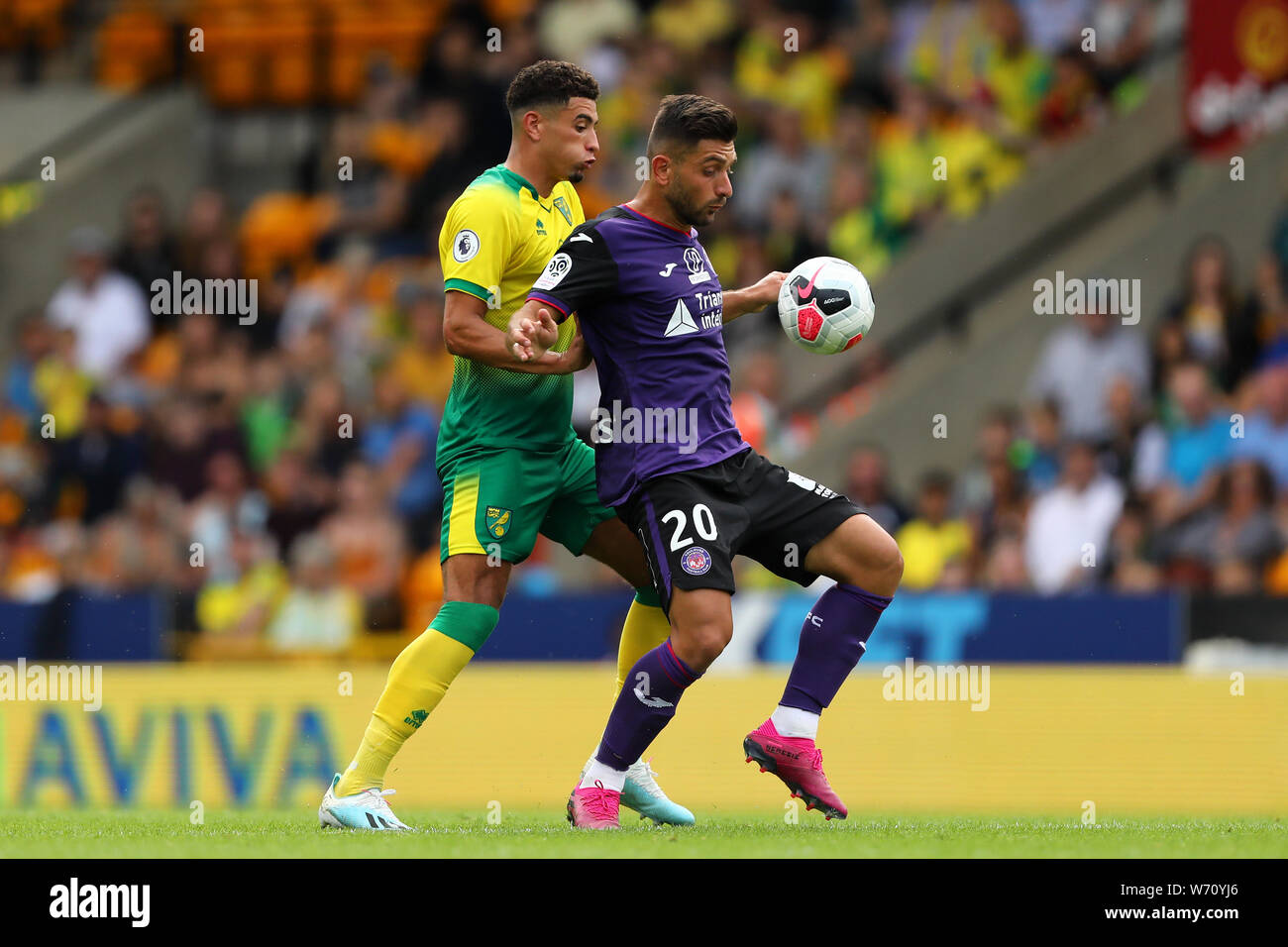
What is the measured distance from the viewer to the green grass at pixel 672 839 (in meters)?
5.46

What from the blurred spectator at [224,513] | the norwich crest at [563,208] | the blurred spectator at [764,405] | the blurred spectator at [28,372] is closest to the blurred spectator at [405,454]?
the blurred spectator at [224,513]

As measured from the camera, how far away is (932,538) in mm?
11156

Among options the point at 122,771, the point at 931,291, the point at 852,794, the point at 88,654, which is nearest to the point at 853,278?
the point at 852,794

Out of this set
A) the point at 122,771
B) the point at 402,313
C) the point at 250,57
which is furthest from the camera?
the point at 250,57

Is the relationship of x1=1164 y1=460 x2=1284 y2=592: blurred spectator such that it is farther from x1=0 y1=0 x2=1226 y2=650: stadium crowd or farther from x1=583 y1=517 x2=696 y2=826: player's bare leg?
x1=583 y1=517 x2=696 y2=826: player's bare leg

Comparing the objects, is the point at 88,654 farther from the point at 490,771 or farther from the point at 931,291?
the point at 931,291

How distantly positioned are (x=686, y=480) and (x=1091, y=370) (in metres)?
6.17

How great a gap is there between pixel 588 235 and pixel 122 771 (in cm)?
486

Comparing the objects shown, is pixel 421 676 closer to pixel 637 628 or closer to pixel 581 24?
pixel 637 628

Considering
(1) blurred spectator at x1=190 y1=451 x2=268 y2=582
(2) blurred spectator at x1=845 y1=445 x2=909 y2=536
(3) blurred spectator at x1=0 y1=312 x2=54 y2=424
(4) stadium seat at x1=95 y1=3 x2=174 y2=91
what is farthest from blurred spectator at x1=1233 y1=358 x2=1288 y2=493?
(4) stadium seat at x1=95 y1=3 x2=174 y2=91

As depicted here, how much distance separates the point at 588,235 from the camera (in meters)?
6.28

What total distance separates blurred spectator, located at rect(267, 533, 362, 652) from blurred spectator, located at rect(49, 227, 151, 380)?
388 cm

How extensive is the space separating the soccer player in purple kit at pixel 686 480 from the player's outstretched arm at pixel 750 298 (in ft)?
0.35

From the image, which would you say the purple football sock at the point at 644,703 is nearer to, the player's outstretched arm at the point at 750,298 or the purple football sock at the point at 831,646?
the purple football sock at the point at 831,646
